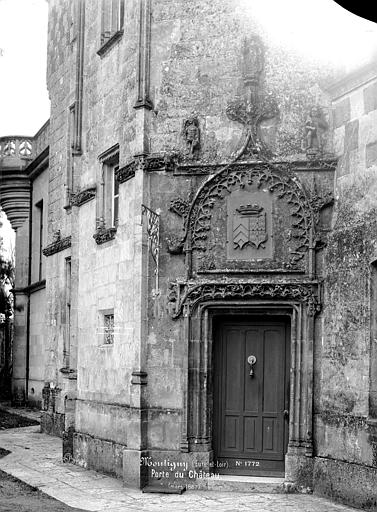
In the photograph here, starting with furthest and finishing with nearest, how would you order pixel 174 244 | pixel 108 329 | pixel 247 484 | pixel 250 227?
pixel 108 329
pixel 174 244
pixel 250 227
pixel 247 484

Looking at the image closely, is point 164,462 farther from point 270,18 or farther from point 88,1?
point 88,1

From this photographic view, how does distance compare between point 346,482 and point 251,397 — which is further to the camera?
point 251,397

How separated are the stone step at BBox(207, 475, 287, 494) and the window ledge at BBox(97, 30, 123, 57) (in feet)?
22.4

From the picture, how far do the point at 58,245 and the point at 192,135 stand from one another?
7.66 meters

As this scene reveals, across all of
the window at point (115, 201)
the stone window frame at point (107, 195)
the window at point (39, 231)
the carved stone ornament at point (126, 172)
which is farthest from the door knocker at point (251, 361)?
the window at point (39, 231)

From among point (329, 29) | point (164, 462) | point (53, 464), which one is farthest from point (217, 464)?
point (329, 29)

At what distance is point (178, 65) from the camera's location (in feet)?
35.3

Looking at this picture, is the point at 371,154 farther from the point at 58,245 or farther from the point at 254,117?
the point at 58,245

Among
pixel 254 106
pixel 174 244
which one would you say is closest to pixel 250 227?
pixel 174 244

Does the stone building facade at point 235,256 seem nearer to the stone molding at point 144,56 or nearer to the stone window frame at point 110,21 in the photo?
the stone molding at point 144,56

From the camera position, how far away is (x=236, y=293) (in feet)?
33.5

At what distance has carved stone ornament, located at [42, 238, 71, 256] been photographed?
16.9 meters

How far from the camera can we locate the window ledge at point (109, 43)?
11778 mm

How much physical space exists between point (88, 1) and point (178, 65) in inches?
130
